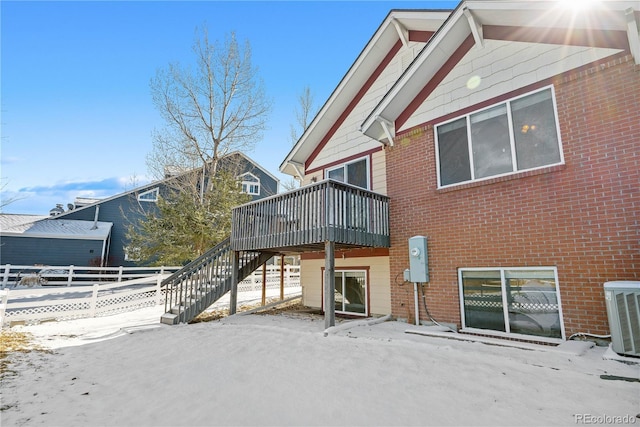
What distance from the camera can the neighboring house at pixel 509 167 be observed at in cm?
515

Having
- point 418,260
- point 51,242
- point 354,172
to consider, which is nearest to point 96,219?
point 51,242

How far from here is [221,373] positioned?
4461mm

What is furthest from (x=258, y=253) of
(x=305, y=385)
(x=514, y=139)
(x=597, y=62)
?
(x=597, y=62)

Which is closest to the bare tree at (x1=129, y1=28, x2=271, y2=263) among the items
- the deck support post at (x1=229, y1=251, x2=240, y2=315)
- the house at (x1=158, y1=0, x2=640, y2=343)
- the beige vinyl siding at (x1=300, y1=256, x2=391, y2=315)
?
the deck support post at (x1=229, y1=251, x2=240, y2=315)

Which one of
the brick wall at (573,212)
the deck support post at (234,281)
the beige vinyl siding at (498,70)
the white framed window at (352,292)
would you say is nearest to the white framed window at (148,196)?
the deck support post at (234,281)

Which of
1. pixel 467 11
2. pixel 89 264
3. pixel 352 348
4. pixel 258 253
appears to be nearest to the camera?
pixel 352 348

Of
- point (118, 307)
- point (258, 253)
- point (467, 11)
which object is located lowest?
point (118, 307)

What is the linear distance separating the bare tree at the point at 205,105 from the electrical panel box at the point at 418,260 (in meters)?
14.6

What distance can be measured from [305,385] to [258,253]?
661 centimetres

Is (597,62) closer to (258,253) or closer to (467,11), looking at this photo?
(467,11)

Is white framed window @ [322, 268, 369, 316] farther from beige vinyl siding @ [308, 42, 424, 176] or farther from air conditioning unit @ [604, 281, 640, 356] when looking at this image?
air conditioning unit @ [604, 281, 640, 356]

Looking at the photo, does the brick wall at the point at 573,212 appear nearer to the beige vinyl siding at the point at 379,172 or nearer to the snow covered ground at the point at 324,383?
the snow covered ground at the point at 324,383

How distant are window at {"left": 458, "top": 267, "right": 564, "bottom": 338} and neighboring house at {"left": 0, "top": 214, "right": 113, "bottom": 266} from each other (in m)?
24.0

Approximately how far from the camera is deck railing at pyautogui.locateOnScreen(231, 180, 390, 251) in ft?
23.0
